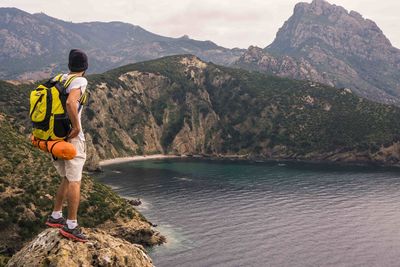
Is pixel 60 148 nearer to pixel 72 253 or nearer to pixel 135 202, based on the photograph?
pixel 72 253

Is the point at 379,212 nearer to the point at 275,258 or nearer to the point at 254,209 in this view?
the point at 254,209

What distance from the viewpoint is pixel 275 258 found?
70250 millimetres

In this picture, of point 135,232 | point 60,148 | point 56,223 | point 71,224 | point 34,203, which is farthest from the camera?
point 135,232

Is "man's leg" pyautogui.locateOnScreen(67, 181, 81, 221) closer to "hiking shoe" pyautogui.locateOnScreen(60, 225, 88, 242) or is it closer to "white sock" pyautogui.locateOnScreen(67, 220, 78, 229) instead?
"white sock" pyautogui.locateOnScreen(67, 220, 78, 229)

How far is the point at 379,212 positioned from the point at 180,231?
55221mm

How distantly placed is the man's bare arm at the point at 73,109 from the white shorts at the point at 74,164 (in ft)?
1.50

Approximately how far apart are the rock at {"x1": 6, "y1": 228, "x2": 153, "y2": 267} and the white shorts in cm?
262

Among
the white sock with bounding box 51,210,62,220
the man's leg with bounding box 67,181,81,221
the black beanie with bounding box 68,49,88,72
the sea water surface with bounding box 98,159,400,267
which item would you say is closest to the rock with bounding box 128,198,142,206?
the sea water surface with bounding box 98,159,400,267

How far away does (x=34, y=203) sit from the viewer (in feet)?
212

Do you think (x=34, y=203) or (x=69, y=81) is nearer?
(x=69, y=81)

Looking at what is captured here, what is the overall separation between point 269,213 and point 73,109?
93498mm

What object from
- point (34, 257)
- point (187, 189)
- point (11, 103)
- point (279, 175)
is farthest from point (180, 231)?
point (11, 103)

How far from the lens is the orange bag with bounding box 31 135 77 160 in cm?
1247

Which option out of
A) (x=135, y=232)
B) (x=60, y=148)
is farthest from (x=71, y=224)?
(x=135, y=232)
